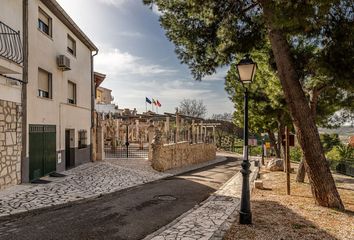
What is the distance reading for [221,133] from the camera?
138 ft

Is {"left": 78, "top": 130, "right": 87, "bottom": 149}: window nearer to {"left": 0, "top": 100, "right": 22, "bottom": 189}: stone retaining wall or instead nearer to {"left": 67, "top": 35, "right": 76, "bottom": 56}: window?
→ {"left": 67, "top": 35, "right": 76, "bottom": 56}: window

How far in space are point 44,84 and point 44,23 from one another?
2.76 meters

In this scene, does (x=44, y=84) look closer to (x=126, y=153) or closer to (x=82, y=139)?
(x=82, y=139)

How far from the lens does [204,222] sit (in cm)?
665

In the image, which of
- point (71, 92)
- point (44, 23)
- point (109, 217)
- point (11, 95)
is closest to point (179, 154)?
point (71, 92)

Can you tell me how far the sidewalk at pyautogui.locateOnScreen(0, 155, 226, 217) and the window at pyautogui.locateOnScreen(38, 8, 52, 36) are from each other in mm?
6624

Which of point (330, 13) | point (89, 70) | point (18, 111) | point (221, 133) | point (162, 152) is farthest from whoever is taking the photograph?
point (221, 133)

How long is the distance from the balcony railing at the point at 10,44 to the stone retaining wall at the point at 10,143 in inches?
61.9

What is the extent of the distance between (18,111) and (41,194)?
3.31 metres

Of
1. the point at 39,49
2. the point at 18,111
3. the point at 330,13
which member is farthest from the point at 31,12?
the point at 330,13

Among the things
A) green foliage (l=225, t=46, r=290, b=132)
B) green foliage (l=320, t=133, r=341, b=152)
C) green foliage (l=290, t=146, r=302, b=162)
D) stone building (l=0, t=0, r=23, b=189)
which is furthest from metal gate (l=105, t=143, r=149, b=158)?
green foliage (l=320, t=133, r=341, b=152)

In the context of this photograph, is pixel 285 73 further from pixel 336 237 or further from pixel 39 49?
pixel 39 49

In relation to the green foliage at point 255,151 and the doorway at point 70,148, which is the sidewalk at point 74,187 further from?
the green foliage at point 255,151

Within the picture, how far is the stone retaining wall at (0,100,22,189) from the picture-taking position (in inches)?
382
